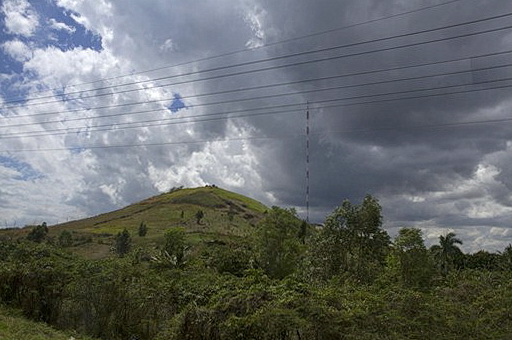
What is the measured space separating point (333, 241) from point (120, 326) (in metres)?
22.1

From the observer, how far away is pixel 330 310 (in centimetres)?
1088

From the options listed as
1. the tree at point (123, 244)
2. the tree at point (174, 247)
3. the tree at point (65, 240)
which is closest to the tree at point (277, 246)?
the tree at point (174, 247)

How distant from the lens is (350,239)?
118ft

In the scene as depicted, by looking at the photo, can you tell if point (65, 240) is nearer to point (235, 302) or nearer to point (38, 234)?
point (38, 234)

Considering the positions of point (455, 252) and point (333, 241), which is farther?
point (455, 252)

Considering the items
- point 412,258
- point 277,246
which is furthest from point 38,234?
point 412,258

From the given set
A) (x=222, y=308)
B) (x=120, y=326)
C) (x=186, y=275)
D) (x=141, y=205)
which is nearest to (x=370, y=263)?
(x=186, y=275)

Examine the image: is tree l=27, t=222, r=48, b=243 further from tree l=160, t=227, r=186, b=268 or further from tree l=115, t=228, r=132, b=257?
tree l=160, t=227, r=186, b=268

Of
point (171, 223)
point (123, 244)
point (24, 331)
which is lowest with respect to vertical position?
point (24, 331)

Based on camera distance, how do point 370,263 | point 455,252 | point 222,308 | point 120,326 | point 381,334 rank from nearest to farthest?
point 381,334
point 222,308
point 120,326
point 370,263
point 455,252

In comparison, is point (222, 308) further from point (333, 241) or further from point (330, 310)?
point (333, 241)

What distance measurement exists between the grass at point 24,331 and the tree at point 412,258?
74.9 feet

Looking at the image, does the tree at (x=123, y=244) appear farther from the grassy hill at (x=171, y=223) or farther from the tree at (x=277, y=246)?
the tree at (x=277, y=246)

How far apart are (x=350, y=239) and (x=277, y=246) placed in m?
12.1
